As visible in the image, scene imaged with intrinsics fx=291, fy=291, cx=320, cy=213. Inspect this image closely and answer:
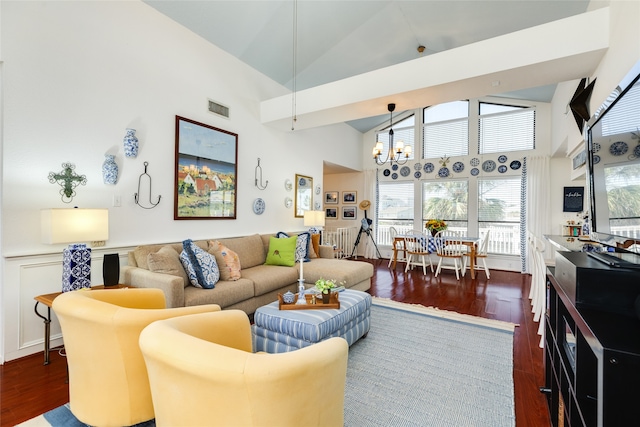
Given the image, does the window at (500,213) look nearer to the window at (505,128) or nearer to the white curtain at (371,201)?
the window at (505,128)

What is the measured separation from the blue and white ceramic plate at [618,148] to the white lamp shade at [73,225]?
3297 millimetres

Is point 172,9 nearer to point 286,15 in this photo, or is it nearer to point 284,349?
point 286,15

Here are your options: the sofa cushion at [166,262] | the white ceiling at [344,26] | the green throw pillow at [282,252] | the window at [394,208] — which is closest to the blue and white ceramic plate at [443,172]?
the window at [394,208]

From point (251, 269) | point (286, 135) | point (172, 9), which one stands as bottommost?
point (251, 269)

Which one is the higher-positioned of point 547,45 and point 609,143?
point 547,45

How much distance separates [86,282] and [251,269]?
1768mm

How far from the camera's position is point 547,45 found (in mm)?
2561

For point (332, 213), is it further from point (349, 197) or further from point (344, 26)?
point (344, 26)

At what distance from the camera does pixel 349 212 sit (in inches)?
312

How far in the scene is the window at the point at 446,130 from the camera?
655 centimetres

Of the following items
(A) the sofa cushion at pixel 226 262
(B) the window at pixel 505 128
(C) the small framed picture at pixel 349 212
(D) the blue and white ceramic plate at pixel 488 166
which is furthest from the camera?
(C) the small framed picture at pixel 349 212

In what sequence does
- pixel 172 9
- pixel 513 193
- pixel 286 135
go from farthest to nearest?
pixel 513 193 < pixel 286 135 < pixel 172 9

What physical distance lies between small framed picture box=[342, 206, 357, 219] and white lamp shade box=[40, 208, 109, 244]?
6.09m

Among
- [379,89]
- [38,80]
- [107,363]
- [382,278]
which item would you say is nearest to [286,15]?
[379,89]
